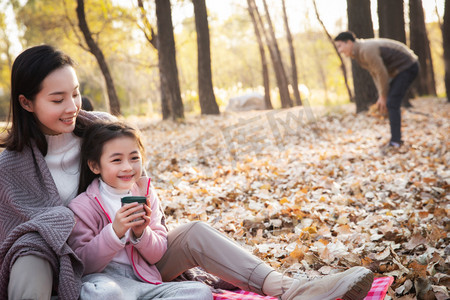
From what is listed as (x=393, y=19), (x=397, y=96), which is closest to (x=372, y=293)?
(x=397, y=96)

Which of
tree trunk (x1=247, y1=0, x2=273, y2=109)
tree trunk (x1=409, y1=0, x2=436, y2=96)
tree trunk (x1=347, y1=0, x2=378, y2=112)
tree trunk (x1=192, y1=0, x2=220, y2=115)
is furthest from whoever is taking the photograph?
tree trunk (x1=247, y1=0, x2=273, y2=109)

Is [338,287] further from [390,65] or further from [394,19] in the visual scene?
[394,19]

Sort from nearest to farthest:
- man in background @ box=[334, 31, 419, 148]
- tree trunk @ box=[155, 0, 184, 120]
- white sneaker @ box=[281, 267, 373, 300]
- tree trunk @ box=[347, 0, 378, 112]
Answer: white sneaker @ box=[281, 267, 373, 300] < man in background @ box=[334, 31, 419, 148] < tree trunk @ box=[347, 0, 378, 112] < tree trunk @ box=[155, 0, 184, 120]

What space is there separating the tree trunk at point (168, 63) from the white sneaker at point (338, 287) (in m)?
10.2

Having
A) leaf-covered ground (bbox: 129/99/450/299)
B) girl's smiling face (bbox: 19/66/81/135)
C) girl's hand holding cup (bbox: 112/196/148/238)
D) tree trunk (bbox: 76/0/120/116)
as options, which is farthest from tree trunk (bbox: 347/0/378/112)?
girl's hand holding cup (bbox: 112/196/148/238)

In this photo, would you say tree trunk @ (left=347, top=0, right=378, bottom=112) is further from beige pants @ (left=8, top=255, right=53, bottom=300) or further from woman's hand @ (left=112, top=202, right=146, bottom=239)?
beige pants @ (left=8, top=255, right=53, bottom=300)

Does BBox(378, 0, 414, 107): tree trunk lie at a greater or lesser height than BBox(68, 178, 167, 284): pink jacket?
greater

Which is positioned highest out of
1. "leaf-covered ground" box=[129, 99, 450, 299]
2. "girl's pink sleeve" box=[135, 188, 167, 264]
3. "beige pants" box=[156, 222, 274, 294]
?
"girl's pink sleeve" box=[135, 188, 167, 264]

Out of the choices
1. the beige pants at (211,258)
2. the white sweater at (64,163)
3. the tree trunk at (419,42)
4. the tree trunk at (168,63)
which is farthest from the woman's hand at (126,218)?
the tree trunk at (419,42)

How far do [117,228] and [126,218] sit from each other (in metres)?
0.08

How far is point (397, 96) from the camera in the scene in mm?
6793

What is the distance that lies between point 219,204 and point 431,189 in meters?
2.25

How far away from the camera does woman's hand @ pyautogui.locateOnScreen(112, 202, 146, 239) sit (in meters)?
2.01

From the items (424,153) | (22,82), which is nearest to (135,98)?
(424,153)
